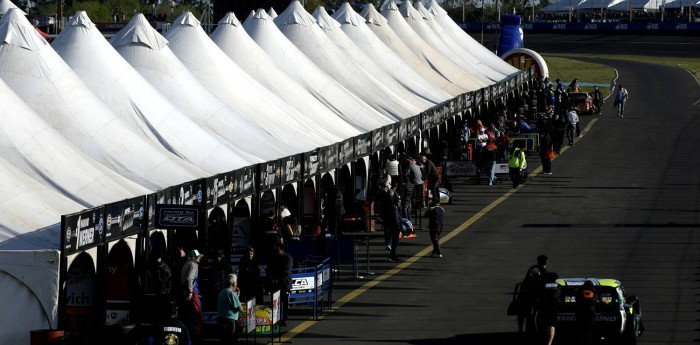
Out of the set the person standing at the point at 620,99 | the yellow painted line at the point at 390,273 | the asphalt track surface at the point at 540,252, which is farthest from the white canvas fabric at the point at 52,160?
the person standing at the point at 620,99

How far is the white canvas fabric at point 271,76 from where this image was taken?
33.8 meters

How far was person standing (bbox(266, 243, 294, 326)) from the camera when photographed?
21.0 meters

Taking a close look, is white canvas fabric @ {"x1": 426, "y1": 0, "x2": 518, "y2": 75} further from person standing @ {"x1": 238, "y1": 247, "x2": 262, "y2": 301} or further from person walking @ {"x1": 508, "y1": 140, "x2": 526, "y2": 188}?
person standing @ {"x1": 238, "y1": 247, "x2": 262, "y2": 301}

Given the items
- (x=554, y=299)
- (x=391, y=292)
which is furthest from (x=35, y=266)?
(x=391, y=292)

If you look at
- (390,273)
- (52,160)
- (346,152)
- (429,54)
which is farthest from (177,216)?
(429,54)

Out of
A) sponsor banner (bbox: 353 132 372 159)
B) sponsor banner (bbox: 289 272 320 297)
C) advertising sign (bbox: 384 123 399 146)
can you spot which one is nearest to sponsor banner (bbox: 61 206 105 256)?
sponsor banner (bbox: 289 272 320 297)

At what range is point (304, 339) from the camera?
20281 millimetres

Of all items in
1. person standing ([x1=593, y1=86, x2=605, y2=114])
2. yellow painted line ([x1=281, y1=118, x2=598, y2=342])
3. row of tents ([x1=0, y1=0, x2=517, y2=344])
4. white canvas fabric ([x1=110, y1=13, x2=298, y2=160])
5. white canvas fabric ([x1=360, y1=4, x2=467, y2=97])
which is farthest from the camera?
person standing ([x1=593, y1=86, x2=605, y2=114])

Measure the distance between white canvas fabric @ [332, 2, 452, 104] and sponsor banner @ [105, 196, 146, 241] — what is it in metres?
25.2

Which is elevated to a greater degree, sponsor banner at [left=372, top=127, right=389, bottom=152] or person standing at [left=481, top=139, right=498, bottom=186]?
sponsor banner at [left=372, top=127, right=389, bottom=152]

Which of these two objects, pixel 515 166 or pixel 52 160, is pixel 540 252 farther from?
pixel 515 166

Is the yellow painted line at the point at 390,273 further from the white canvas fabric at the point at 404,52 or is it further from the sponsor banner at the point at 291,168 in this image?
the white canvas fabric at the point at 404,52

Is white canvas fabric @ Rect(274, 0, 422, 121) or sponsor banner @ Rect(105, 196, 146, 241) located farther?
white canvas fabric @ Rect(274, 0, 422, 121)

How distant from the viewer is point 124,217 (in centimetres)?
1967
